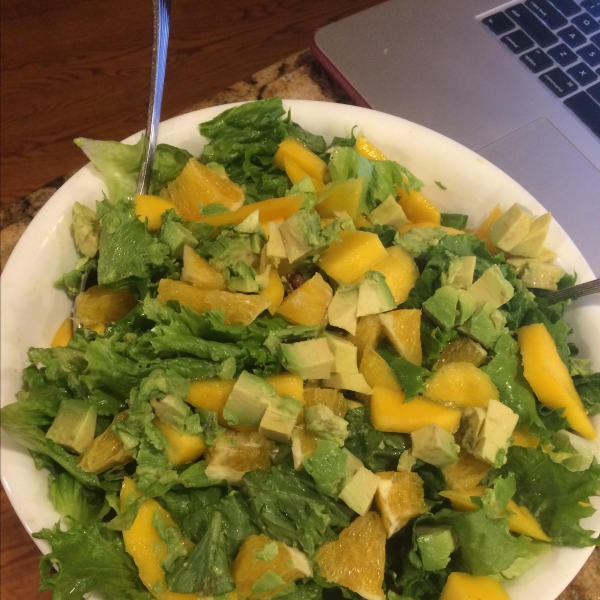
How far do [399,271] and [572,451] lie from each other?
0.49 m

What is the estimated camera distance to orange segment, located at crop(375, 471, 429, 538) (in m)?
1.01

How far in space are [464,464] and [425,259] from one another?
0.43 meters

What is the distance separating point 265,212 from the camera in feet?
4.03

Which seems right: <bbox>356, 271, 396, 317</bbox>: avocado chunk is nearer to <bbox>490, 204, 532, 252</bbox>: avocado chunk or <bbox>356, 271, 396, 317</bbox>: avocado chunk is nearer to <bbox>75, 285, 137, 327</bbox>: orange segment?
<bbox>490, 204, 532, 252</bbox>: avocado chunk

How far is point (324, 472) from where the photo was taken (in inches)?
39.5

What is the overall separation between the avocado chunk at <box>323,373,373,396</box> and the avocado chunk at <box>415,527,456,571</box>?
28 cm

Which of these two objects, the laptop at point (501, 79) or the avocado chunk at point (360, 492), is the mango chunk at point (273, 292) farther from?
the laptop at point (501, 79)

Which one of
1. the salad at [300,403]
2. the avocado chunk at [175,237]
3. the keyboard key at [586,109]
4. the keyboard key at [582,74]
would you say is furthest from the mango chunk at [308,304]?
the keyboard key at [582,74]

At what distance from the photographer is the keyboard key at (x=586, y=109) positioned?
1726mm

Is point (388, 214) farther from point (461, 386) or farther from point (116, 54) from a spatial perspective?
point (116, 54)

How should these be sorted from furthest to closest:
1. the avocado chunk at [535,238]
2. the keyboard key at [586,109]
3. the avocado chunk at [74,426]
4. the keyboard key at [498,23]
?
the keyboard key at [498,23]
the keyboard key at [586,109]
the avocado chunk at [535,238]
the avocado chunk at [74,426]

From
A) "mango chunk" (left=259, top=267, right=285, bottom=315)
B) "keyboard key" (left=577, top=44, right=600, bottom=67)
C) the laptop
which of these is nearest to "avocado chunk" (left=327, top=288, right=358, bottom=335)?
"mango chunk" (left=259, top=267, right=285, bottom=315)

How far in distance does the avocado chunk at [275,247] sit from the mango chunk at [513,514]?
545 millimetres

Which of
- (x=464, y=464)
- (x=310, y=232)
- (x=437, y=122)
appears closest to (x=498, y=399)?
(x=464, y=464)
